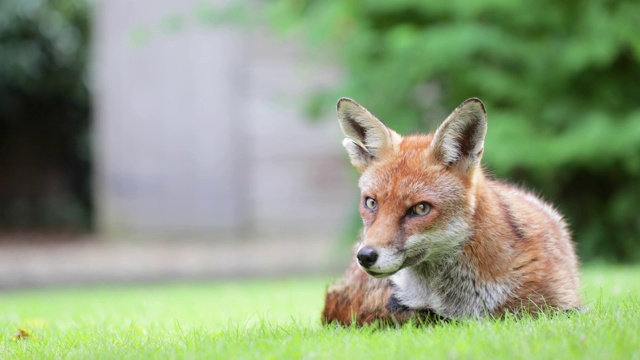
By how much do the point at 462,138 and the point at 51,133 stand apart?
1442cm

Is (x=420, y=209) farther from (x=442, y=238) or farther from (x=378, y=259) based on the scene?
(x=378, y=259)

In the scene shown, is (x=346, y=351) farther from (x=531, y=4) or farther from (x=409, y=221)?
(x=531, y=4)

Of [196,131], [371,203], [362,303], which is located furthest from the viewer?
[196,131]

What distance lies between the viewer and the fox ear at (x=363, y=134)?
4758 mm

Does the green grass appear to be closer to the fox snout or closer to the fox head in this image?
the fox snout

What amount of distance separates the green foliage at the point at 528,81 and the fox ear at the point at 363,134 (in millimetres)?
5043

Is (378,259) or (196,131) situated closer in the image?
(378,259)

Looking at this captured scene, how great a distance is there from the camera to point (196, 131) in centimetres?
1472

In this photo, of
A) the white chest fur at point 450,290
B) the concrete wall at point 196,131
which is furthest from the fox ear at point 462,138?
the concrete wall at point 196,131

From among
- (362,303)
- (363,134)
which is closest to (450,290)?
(362,303)

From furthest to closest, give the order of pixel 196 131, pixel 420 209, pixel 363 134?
pixel 196 131, pixel 363 134, pixel 420 209

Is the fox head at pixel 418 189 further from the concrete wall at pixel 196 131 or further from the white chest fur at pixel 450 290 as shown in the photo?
the concrete wall at pixel 196 131

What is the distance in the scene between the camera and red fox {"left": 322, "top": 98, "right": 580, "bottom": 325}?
4.39 meters

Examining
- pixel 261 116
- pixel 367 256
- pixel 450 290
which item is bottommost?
pixel 450 290
